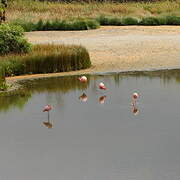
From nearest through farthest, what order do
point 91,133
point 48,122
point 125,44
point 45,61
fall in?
1. point 91,133
2. point 48,122
3. point 45,61
4. point 125,44

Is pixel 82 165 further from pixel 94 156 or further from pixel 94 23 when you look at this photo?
pixel 94 23

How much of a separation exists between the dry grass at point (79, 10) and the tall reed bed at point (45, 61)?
523 inches

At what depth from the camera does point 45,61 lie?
52.4 feet

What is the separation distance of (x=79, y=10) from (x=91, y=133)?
24.3 meters

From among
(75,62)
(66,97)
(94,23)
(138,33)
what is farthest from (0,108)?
(94,23)

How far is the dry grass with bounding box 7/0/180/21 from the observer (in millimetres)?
31359

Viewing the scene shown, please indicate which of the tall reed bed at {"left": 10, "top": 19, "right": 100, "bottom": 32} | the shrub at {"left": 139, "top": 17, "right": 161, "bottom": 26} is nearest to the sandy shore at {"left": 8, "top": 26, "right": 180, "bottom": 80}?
the tall reed bed at {"left": 10, "top": 19, "right": 100, "bottom": 32}

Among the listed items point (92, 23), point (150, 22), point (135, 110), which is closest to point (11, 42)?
point (135, 110)

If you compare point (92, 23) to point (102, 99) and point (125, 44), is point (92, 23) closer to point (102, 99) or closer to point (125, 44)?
point (125, 44)

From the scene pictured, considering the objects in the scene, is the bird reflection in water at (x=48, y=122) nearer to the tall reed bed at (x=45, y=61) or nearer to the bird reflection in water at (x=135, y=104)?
the bird reflection in water at (x=135, y=104)

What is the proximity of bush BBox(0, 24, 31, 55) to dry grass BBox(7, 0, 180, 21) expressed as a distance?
12.5m

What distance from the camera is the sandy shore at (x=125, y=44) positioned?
689 inches

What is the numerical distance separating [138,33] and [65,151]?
56.1 ft

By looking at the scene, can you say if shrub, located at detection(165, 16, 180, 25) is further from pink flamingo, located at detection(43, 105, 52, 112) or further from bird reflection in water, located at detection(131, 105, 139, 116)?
pink flamingo, located at detection(43, 105, 52, 112)
